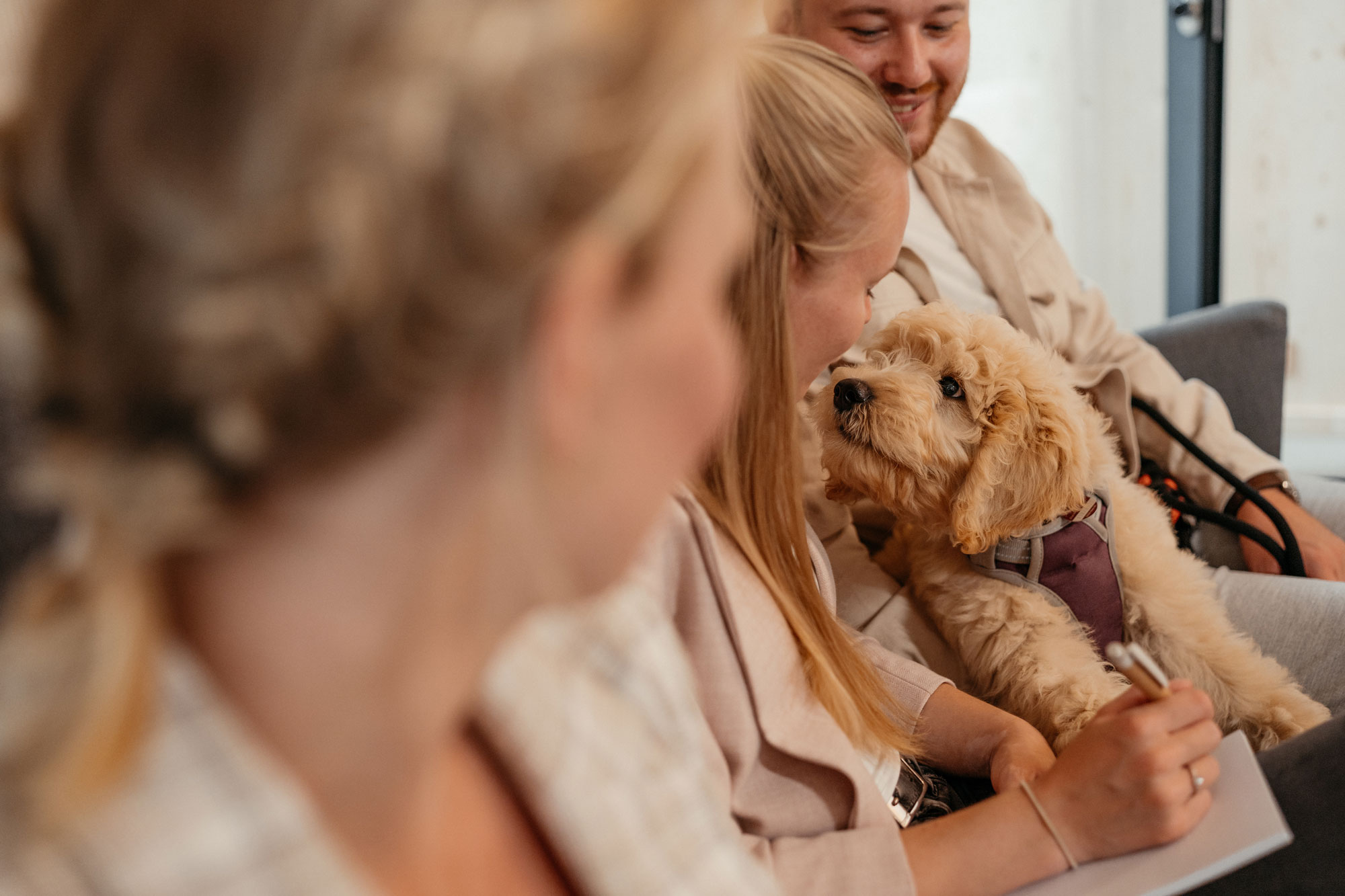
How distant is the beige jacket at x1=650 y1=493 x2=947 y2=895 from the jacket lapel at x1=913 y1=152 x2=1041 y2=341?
1.00 m

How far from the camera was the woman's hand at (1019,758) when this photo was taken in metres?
1.12

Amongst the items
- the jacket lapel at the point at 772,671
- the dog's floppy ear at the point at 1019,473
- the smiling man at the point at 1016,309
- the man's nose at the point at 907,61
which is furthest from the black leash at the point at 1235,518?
the jacket lapel at the point at 772,671

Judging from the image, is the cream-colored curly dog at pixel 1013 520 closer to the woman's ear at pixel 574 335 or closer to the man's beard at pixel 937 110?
the man's beard at pixel 937 110

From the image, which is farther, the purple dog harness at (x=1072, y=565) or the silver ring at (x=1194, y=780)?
the purple dog harness at (x=1072, y=565)

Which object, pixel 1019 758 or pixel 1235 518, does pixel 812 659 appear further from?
pixel 1235 518

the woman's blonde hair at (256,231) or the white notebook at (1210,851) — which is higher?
the woman's blonde hair at (256,231)

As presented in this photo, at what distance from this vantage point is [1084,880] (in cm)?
97

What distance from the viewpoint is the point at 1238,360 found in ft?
6.79

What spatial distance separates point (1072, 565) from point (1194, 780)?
0.43 m

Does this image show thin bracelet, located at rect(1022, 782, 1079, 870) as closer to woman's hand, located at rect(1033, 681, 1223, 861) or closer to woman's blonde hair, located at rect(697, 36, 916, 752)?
woman's hand, located at rect(1033, 681, 1223, 861)

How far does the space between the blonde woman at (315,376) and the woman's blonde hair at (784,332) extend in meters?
0.47

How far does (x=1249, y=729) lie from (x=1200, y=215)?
2.95 metres

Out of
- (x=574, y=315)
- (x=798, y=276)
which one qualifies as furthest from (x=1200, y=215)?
(x=574, y=315)

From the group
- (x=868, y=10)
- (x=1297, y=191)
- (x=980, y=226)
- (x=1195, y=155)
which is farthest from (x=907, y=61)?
(x=1297, y=191)
